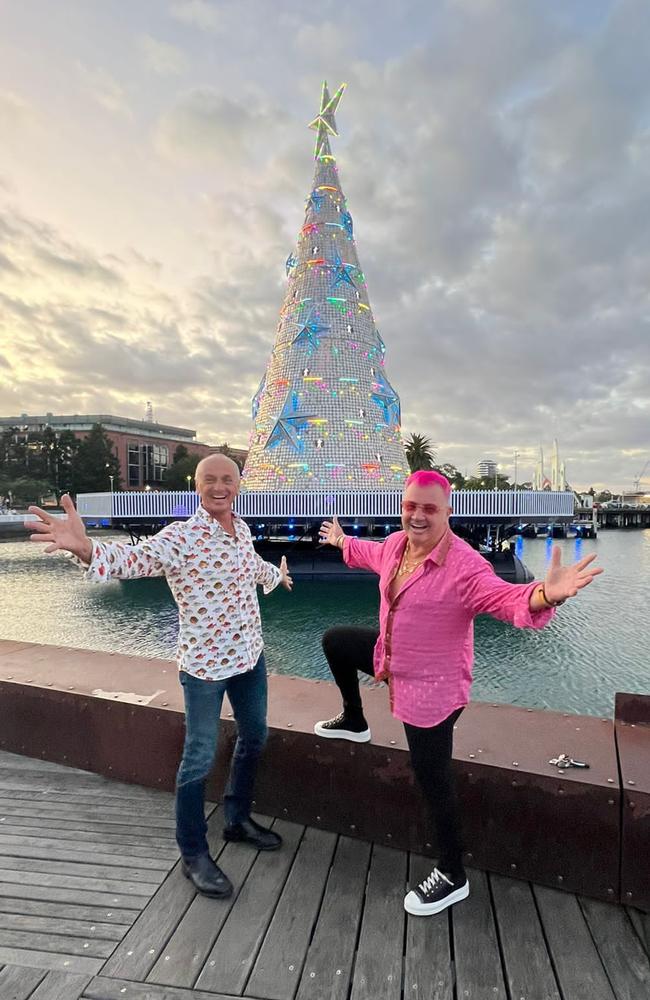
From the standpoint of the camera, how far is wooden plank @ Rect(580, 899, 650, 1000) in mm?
2119

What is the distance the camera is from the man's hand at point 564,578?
2041 mm

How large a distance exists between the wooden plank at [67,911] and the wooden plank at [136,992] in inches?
13.1

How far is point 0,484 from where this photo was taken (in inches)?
2478

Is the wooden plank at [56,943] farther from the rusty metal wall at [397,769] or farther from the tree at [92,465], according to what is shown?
the tree at [92,465]

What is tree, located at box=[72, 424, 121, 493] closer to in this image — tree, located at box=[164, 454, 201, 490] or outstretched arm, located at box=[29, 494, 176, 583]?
tree, located at box=[164, 454, 201, 490]

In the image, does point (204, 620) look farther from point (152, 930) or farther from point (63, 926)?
Answer: point (63, 926)

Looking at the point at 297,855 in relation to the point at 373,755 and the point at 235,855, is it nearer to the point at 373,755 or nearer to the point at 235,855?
the point at 235,855

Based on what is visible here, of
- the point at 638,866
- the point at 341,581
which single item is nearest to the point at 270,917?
the point at 638,866

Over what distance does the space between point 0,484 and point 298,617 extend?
197 ft

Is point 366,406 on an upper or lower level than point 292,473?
upper

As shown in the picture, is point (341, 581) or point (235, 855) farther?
point (341, 581)

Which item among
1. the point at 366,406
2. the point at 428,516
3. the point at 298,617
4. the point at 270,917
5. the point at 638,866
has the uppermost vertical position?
the point at 366,406

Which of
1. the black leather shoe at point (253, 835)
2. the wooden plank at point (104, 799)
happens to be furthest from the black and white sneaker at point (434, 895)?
the wooden plank at point (104, 799)

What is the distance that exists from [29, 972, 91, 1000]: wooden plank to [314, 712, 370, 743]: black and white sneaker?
1467mm
